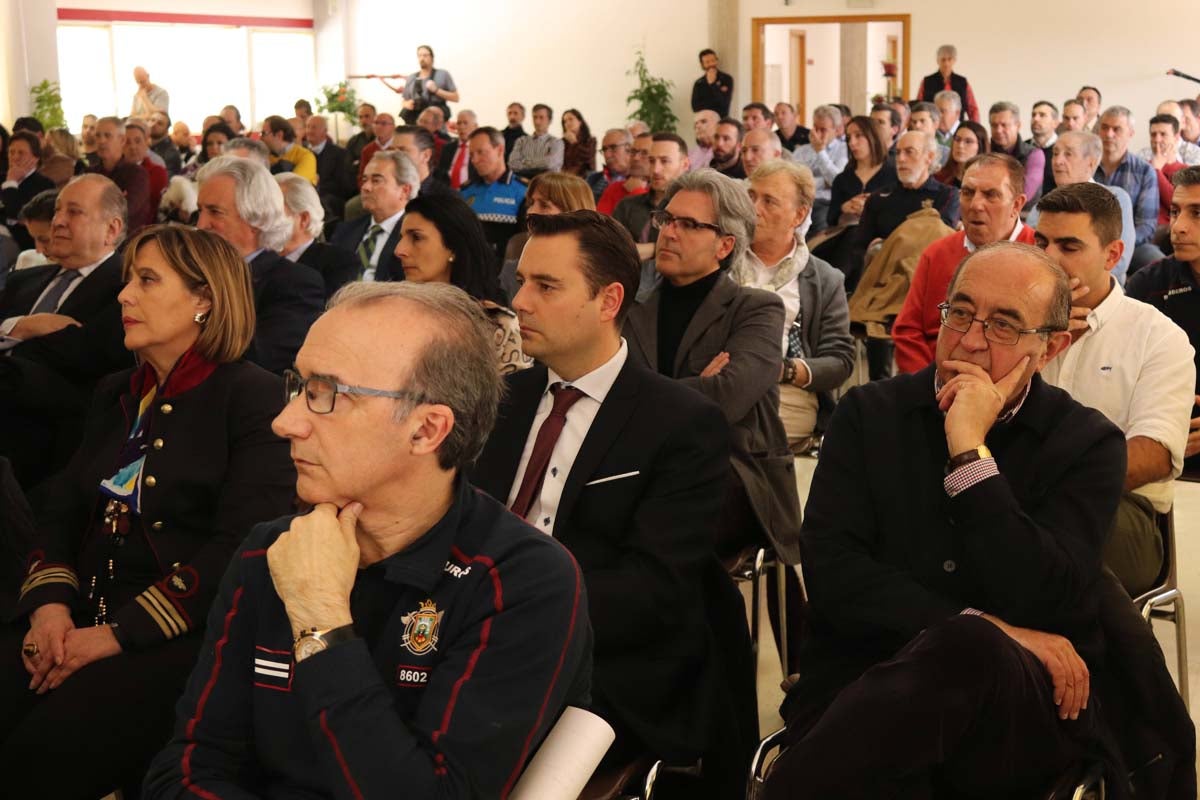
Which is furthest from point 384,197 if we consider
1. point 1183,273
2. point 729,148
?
point 729,148

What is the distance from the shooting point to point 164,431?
2.32m

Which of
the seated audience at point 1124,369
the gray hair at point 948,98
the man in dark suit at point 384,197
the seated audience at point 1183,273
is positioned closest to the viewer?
the seated audience at point 1124,369

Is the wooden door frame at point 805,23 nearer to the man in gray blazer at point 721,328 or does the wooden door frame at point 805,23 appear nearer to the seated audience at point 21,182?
the seated audience at point 21,182

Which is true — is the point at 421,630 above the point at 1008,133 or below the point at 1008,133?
below

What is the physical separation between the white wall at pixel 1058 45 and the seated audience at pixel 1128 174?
Result: 564 centimetres

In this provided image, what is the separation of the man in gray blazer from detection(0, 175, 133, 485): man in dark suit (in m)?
1.42

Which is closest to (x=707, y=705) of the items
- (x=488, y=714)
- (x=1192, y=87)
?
(x=488, y=714)

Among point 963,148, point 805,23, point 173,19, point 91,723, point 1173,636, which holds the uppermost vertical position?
point 173,19

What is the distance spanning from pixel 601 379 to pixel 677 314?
1.09 metres

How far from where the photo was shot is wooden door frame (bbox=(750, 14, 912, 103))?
14180 millimetres

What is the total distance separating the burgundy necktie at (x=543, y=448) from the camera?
2275 mm

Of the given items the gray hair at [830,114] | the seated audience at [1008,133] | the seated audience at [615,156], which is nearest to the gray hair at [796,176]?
the seated audience at [1008,133]

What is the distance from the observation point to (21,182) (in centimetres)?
898

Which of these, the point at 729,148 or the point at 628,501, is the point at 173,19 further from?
the point at 628,501
